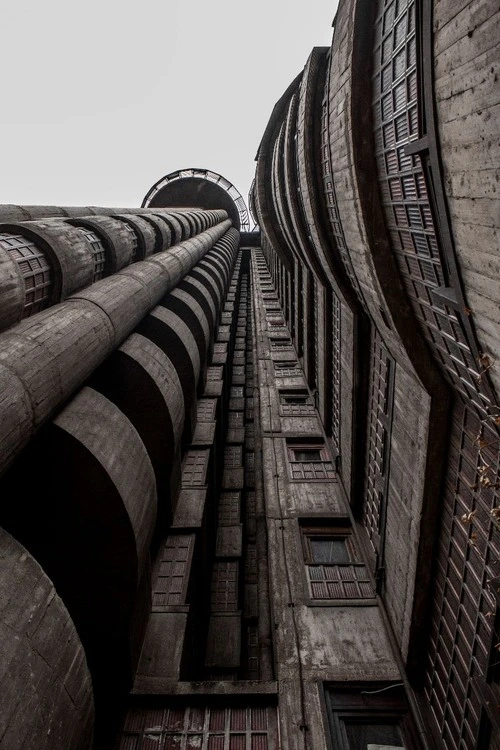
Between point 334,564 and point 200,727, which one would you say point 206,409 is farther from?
point 200,727

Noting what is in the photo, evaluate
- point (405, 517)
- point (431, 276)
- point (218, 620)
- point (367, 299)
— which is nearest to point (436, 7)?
point (431, 276)

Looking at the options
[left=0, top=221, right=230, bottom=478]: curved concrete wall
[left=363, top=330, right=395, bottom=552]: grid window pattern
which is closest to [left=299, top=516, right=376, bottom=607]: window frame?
[left=363, top=330, right=395, bottom=552]: grid window pattern

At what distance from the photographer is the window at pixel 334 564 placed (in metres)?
9.48

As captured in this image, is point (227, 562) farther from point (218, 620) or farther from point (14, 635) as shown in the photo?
point (14, 635)

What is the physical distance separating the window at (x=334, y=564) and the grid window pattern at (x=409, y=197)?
5.87 metres

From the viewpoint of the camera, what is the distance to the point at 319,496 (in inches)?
488

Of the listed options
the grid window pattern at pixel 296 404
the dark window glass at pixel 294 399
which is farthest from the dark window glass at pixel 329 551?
the dark window glass at pixel 294 399

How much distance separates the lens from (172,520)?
1007cm

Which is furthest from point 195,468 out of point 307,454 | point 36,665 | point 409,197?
point 409,197

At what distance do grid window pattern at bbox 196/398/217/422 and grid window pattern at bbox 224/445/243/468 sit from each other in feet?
7.45

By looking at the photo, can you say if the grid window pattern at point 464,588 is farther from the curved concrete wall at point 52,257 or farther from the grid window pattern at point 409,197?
the curved concrete wall at point 52,257

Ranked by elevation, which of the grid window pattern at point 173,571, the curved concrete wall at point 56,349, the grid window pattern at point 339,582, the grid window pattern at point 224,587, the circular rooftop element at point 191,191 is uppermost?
the circular rooftop element at point 191,191

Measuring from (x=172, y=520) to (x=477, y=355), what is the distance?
798 centimetres

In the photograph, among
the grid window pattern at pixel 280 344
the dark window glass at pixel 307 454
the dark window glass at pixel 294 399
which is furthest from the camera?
the grid window pattern at pixel 280 344
